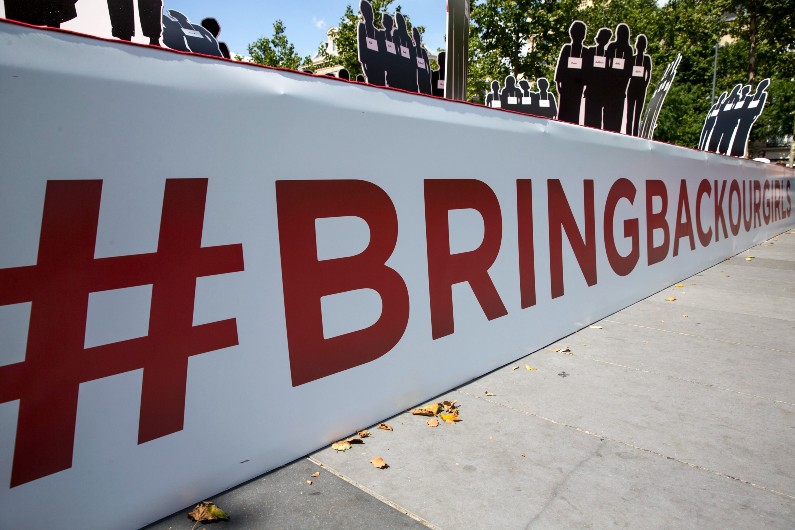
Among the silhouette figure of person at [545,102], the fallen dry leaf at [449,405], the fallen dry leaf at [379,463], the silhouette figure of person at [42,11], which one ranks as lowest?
the fallen dry leaf at [379,463]

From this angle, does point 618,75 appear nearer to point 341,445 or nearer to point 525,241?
point 525,241

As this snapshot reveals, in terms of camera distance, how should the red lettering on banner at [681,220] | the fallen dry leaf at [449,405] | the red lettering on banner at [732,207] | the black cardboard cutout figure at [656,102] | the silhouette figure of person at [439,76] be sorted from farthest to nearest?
the black cardboard cutout figure at [656,102] → the red lettering on banner at [732,207] → the silhouette figure of person at [439,76] → the red lettering on banner at [681,220] → the fallen dry leaf at [449,405]

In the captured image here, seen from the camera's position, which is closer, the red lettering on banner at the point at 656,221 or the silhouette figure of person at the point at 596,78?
the red lettering on banner at the point at 656,221

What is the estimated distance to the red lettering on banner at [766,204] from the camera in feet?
33.3

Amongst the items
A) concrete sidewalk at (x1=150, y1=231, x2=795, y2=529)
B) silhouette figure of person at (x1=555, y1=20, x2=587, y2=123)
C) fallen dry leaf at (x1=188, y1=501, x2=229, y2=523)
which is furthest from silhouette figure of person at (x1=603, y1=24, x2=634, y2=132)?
fallen dry leaf at (x1=188, y1=501, x2=229, y2=523)

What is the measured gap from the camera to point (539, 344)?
419 cm

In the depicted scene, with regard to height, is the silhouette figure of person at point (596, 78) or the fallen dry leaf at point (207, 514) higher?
the silhouette figure of person at point (596, 78)

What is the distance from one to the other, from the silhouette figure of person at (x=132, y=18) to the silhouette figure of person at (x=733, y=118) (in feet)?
44.0

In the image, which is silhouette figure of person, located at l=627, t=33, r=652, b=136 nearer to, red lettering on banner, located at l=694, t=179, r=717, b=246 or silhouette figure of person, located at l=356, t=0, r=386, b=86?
red lettering on banner, located at l=694, t=179, r=717, b=246

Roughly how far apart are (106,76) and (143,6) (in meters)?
1.67

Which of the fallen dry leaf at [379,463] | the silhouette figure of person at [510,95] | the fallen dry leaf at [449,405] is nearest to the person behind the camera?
the fallen dry leaf at [379,463]

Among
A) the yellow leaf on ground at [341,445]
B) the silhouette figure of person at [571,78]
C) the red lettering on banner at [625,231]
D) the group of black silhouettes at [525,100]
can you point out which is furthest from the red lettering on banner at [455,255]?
the group of black silhouettes at [525,100]

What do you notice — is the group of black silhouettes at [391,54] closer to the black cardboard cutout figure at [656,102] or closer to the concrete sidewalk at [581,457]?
the concrete sidewalk at [581,457]

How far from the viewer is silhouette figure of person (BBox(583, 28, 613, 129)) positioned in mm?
7340
